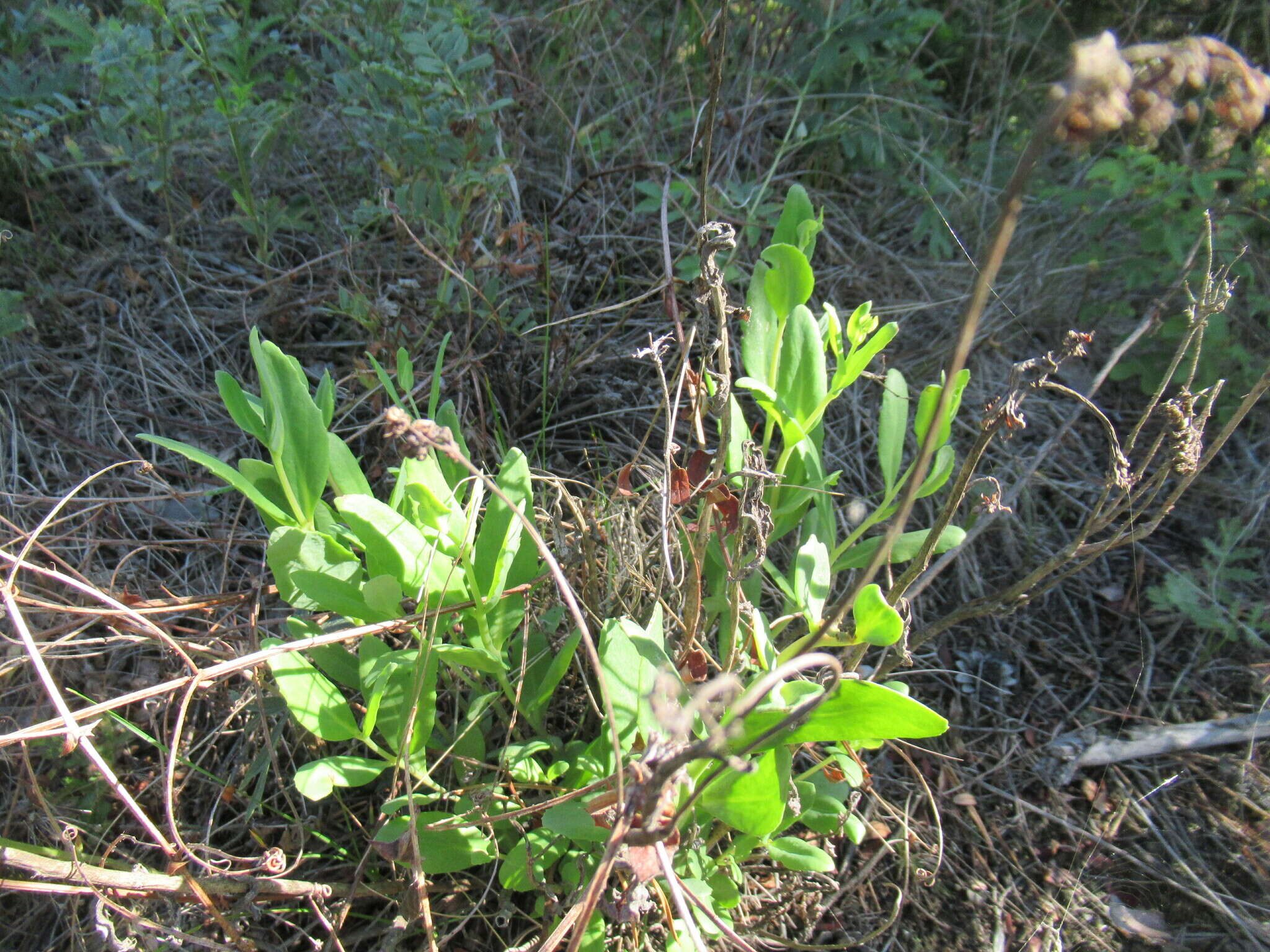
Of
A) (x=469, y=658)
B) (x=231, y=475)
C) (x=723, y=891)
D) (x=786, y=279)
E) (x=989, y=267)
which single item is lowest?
(x=723, y=891)

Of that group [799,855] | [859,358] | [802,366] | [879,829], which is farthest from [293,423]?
[879,829]

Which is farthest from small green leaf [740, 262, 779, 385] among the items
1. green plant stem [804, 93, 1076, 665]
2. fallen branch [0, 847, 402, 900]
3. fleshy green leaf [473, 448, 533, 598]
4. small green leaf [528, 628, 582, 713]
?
fallen branch [0, 847, 402, 900]

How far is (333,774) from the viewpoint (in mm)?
1207

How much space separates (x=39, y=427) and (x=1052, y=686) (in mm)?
2567

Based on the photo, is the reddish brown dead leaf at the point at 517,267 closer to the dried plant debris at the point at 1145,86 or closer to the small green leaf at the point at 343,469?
the small green leaf at the point at 343,469

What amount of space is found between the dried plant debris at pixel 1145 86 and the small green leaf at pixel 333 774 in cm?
113

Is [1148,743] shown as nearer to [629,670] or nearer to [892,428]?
[892,428]

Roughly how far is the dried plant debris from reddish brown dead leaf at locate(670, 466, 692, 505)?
680mm

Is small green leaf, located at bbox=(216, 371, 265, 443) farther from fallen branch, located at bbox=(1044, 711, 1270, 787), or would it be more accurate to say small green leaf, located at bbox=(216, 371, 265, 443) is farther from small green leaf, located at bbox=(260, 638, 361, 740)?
fallen branch, located at bbox=(1044, 711, 1270, 787)

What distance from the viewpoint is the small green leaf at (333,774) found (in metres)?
1.14

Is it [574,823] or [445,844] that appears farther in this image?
[445,844]

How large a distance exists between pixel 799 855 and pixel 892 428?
740mm

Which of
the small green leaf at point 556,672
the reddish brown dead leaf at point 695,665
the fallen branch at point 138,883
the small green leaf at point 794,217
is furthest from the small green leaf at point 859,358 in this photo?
the fallen branch at point 138,883

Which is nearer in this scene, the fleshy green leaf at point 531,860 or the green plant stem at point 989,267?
the green plant stem at point 989,267
